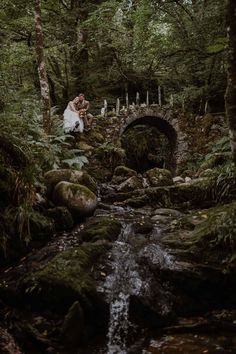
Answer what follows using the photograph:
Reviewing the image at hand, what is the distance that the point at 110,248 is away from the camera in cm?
691

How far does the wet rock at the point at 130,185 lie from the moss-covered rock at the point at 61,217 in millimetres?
4063

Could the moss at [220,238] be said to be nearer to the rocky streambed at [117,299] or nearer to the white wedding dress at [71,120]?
the rocky streambed at [117,299]

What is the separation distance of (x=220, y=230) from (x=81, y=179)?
430 cm

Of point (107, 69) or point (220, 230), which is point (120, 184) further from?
point (107, 69)

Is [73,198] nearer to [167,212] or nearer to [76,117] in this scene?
[167,212]

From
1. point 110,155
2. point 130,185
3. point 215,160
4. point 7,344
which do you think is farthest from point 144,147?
point 7,344

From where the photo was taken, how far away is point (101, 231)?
732 centimetres

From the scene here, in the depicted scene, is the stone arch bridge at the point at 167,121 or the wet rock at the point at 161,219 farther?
the stone arch bridge at the point at 167,121

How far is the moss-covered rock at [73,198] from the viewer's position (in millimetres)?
A: 8273

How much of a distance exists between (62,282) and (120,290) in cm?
97

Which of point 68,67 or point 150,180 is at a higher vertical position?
point 68,67

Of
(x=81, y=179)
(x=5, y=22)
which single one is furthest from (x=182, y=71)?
(x=81, y=179)

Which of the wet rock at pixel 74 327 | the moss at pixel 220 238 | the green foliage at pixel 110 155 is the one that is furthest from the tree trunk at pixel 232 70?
the green foliage at pixel 110 155

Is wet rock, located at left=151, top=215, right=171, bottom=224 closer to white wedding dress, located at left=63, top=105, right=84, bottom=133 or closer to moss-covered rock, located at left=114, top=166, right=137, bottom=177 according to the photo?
moss-covered rock, located at left=114, top=166, right=137, bottom=177
